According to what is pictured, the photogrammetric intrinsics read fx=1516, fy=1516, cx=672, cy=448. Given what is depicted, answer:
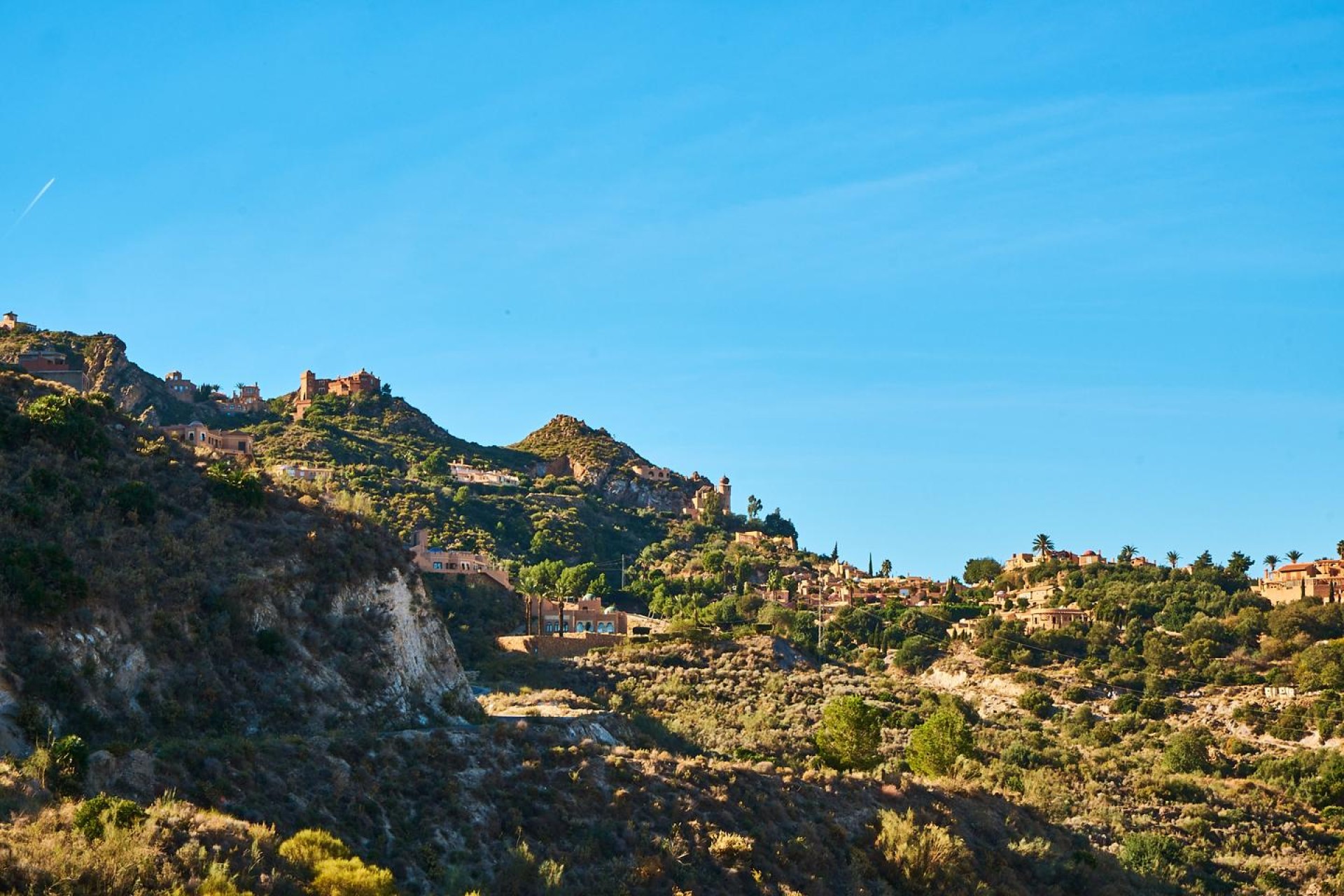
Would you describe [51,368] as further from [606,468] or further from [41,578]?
[606,468]

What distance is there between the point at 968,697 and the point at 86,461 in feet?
198

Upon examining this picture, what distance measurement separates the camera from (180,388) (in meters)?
156

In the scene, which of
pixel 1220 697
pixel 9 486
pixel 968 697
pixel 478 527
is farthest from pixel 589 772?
pixel 478 527

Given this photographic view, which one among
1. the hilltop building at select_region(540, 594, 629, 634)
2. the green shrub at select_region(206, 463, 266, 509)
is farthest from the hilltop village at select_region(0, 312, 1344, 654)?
the green shrub at select_region(206, 463, 266, 509)

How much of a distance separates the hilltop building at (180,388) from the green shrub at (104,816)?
129 m

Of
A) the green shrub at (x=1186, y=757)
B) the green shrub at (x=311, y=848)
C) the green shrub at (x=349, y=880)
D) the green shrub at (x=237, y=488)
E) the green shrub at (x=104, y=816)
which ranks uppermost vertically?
the green shrub at (x=237, y=488)

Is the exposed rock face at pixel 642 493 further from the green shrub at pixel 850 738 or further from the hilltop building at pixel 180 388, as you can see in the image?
the green shrub at pixel 850 738

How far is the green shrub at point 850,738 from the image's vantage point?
213 ft

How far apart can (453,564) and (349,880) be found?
7568 centimetres

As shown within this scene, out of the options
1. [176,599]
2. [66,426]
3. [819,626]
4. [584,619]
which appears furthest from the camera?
[819,626]

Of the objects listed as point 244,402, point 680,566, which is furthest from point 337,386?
point 680,566

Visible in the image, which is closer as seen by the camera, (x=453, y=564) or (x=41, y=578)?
(x=41, y=578)

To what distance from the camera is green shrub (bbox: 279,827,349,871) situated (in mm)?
31766

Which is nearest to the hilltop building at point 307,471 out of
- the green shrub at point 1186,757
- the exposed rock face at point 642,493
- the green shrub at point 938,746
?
the exposed rock face at point 642,493
